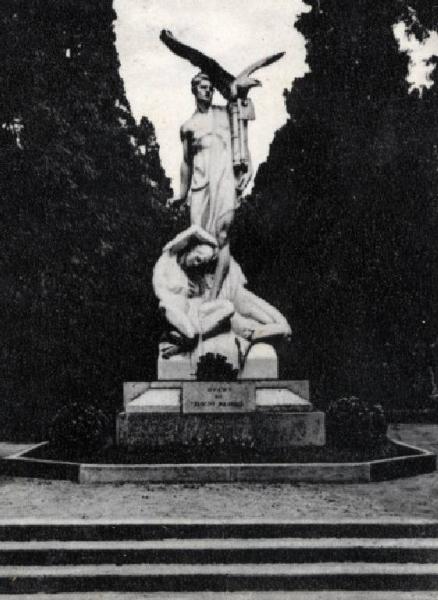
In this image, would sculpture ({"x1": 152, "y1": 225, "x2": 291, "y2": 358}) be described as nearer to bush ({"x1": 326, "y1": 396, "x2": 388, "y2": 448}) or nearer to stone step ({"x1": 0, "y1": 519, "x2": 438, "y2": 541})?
bush ({"x1": 326, "y1": 396, "x2": 388, "y2": 448})

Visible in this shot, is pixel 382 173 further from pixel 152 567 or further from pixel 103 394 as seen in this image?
pixel 152 567

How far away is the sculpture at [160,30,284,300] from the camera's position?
1412cm

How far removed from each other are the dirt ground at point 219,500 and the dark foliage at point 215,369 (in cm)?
Result: 208

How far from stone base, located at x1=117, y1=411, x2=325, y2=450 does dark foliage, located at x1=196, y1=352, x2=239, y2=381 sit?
0.59 m

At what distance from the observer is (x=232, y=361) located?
43.1 feet

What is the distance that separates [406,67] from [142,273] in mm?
10185

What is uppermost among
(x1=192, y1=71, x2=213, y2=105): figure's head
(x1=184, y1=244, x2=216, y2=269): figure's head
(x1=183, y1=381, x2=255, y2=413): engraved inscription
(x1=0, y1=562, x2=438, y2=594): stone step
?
(x1=192, y1=71, x2=213, y2=105): figure's head

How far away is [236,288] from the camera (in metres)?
14.0

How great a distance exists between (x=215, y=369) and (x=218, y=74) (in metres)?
4.79

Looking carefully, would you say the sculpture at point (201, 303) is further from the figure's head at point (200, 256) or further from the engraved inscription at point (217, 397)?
the engraved inscription at point (217, 397)

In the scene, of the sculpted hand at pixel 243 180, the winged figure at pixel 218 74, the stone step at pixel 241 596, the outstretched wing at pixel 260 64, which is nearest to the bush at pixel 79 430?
the sculpted hand at pixel 243 180

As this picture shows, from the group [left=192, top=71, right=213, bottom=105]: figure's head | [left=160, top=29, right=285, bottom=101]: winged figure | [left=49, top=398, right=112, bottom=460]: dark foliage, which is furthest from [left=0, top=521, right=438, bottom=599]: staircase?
[left=160, top=29, right=285, bottom=101]: winged figure

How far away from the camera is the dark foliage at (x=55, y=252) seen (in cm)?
2136

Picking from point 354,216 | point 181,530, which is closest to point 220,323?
point 181,530
